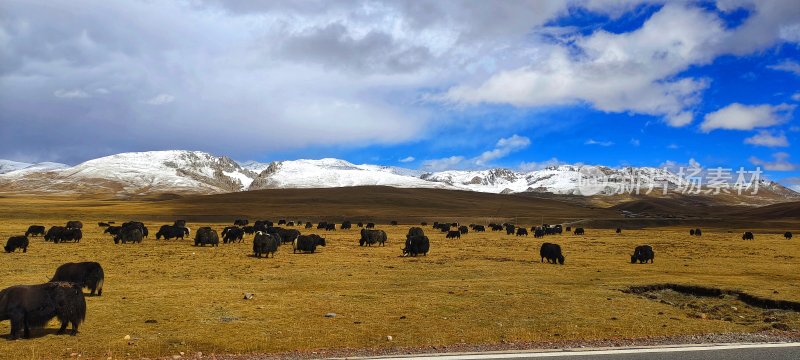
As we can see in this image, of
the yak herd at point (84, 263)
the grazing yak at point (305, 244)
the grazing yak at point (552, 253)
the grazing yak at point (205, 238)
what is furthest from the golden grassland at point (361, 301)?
the grazing yak at point (205, 238)

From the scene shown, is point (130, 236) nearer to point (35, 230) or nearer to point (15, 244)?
point (15, 244)

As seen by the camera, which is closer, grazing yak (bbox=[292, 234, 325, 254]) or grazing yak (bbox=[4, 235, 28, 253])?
grazing yak (bbox=[4, 235, 28, 253])

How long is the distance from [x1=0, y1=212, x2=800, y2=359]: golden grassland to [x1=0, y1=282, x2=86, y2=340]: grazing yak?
408 mm

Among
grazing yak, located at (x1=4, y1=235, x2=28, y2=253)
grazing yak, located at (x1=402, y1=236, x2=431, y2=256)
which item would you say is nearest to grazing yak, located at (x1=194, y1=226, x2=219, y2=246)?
grazing yak, located at (x1=4, y1=235, x2=28, y2=253)

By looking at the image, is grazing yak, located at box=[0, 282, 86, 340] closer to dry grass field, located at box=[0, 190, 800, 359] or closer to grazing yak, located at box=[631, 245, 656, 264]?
dry grass field, located at box=[0, 190, 800, 359]

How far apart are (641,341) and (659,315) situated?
4938 millimetres

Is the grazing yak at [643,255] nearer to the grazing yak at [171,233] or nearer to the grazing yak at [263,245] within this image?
the grazing yak at [263,245]

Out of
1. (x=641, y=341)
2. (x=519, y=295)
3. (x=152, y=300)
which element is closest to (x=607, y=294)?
Result: (x=519, y=295)

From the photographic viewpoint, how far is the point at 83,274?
19.8m

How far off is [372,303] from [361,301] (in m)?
0.56

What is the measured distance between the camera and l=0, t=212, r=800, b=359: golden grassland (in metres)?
14.3

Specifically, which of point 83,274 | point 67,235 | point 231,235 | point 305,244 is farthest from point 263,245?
point 67,235

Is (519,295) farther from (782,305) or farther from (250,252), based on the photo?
(250,252)

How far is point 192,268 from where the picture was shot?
31.1 metres
